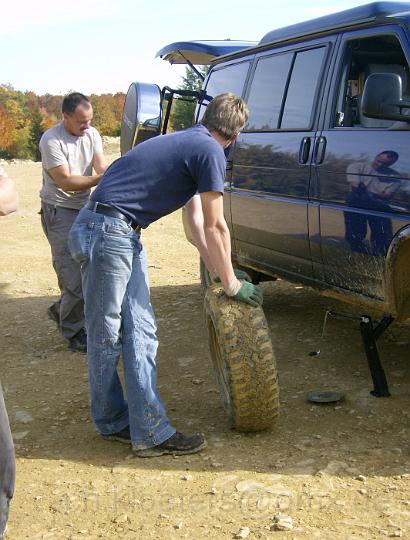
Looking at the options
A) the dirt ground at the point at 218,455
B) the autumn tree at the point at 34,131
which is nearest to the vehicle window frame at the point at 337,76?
the dirt ground at the point at 218,455

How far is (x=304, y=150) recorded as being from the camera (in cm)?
468

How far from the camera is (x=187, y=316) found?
6539 mm

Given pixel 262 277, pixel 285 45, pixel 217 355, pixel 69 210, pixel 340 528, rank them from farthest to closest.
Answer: pixel 262 277 → pixel 69 210 → pixel 285 45 → pixel 217 355 → pixel 340 528

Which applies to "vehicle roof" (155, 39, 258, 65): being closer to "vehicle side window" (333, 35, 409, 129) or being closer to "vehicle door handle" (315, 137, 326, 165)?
"vehicle side window" (333, 35, 409, 129)

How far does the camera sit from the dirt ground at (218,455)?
315 cm

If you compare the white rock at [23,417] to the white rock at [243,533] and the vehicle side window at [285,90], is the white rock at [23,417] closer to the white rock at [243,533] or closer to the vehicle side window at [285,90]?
the white rock at [243,533]

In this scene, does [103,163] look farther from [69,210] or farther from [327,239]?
[327,239]

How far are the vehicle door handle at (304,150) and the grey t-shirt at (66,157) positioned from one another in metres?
1.85

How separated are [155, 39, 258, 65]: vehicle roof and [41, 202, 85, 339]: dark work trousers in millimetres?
2079

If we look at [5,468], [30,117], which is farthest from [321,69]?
[30,117]

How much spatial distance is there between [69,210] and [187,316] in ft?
4.68

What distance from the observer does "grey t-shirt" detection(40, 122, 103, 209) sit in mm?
5672

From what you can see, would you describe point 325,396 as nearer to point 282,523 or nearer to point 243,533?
point 282,523

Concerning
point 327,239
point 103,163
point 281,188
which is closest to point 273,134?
point 281,188
